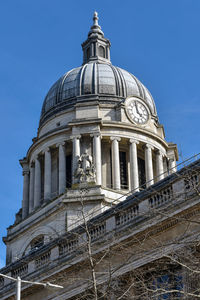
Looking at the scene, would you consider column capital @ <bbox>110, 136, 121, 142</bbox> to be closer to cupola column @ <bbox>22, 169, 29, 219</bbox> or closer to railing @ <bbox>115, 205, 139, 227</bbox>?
cupola column @ <bbox>22, 169, 29, 219</bbox>

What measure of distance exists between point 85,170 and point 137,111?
8655 mm

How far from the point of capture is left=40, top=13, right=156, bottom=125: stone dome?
51.2 metres

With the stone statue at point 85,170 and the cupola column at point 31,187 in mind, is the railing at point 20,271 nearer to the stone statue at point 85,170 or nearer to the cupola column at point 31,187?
the stone statue at point 85,170

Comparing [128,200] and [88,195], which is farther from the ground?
[88,195]

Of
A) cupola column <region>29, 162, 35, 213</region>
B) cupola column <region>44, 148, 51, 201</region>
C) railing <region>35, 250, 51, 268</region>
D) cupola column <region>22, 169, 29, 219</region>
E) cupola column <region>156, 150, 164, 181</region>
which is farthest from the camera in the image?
cupola column <region>22, 169, 29, 219</region>

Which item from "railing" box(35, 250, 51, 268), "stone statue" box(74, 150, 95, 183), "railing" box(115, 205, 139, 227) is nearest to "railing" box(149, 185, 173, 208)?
"railing" box(115, 205, 139, 227)

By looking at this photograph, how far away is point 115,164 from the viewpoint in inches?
1858

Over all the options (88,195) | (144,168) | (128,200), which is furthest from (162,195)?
(144,168)

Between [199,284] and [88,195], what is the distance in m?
22.0

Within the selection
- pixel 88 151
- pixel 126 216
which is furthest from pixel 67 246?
pixel 88 151

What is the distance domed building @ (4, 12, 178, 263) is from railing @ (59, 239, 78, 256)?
1257 cm

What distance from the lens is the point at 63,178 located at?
1860 inches

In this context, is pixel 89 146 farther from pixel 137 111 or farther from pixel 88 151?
pixel 137 111

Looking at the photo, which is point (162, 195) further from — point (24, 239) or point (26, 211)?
point (26, 211)
